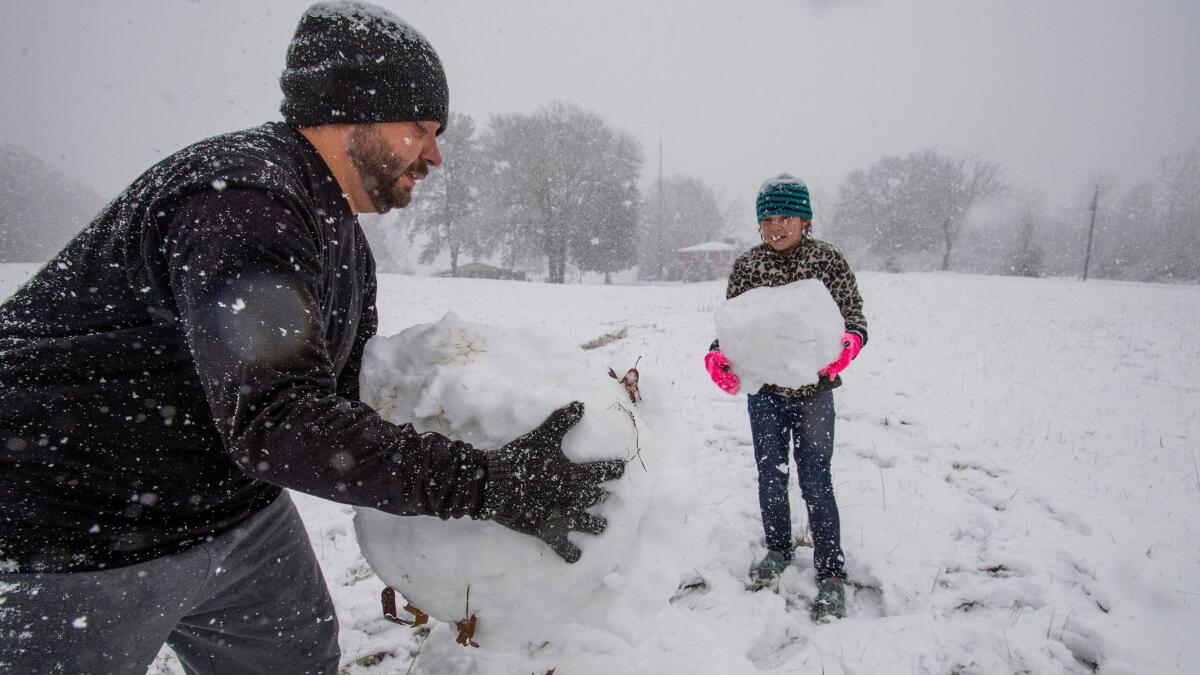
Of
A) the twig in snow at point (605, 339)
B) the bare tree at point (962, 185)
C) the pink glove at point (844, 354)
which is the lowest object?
the twig in snow at point (605, 339)

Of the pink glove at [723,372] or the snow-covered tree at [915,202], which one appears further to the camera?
A: the snow-covered tree at [915,202]

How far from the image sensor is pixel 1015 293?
1980 cm

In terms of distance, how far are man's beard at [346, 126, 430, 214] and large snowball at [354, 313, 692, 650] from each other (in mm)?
533

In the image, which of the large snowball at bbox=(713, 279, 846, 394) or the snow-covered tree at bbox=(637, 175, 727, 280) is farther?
the snow-covered tree at bbox=(637, 175, 727, 280)

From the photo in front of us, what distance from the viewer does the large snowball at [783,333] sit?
8.74ft

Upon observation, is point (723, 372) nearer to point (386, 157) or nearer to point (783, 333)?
point (783, 333)

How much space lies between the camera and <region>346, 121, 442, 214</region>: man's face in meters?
1.53

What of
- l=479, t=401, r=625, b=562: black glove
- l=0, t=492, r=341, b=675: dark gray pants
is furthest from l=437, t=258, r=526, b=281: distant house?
l=479, t=401, r=625, b=562: black glove

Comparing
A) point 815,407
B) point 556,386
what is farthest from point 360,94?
point 815,407

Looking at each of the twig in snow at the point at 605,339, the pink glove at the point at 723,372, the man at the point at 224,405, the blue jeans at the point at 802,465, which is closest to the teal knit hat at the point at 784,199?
the pink glove at the point at 723,372

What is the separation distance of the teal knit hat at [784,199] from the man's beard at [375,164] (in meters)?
2.08

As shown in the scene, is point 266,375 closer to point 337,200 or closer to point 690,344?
point 337,200

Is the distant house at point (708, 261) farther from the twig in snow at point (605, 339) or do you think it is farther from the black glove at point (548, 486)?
the black glove at point (548, 486)

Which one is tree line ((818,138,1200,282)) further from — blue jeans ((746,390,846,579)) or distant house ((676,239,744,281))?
blue jeans ((746,390,846,579))
